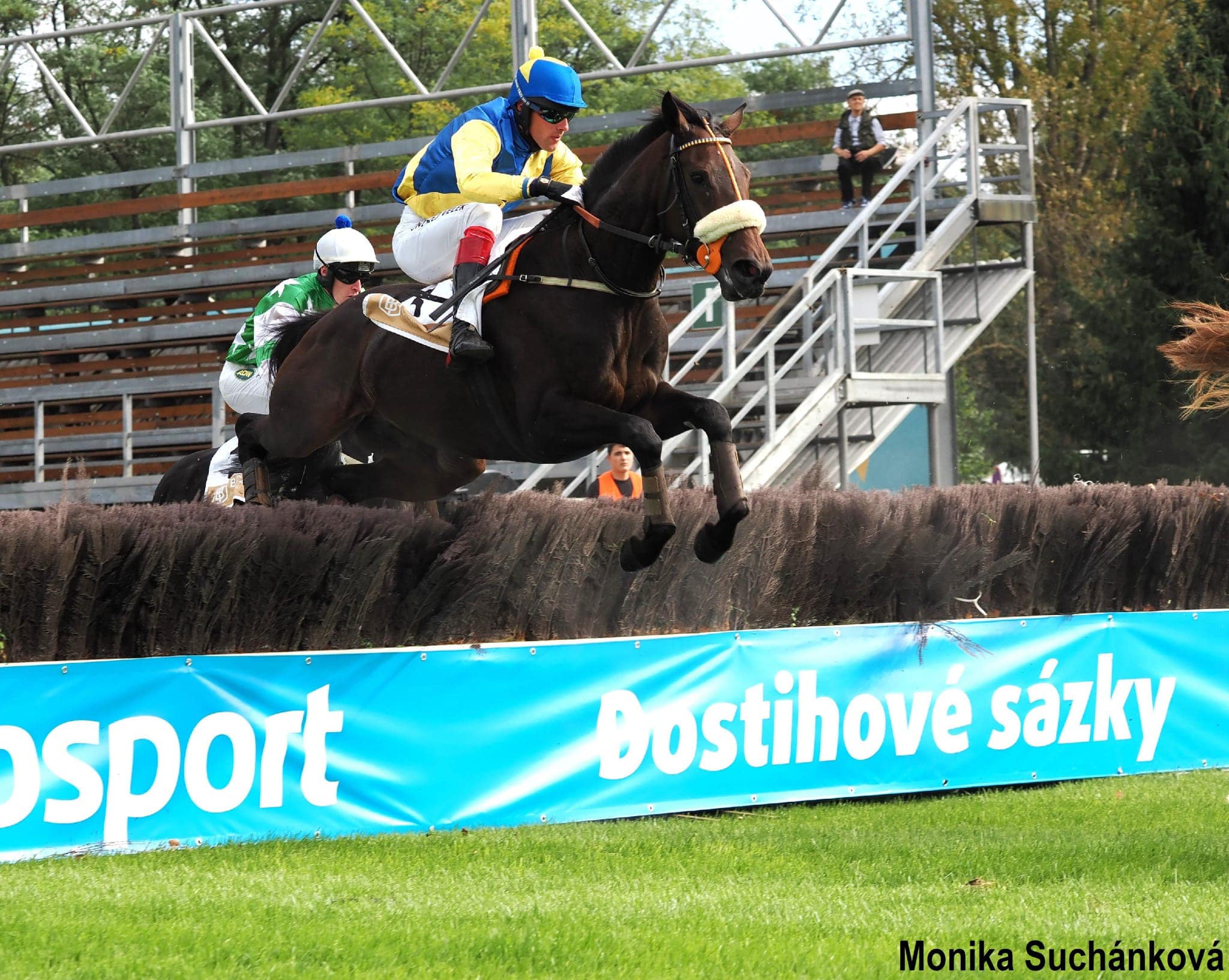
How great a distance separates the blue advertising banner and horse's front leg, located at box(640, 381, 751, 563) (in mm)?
506

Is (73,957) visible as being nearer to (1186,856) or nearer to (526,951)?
(526,951)

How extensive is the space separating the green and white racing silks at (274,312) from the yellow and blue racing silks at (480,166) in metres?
1.18

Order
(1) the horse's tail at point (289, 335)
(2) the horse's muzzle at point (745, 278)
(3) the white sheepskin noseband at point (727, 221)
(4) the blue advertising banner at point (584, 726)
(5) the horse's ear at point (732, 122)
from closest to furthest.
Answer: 1. (4) the blue advertising banner at point (584, 726)
2. (2) the horse's muzzle at point (745, 278)
3. (3) the white sheepskin noseband at point (727, 221)
4. (5) the horse's ear at point (732, 122)
5. (1) the horse's tail at point (289, 335)

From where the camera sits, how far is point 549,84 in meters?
6.91

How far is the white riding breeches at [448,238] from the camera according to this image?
7133mm

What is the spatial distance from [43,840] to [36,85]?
3031 cm

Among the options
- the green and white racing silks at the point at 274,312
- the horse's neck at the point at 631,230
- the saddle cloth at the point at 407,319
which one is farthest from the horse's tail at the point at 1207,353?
the green and white racing silks at the point at 274,312

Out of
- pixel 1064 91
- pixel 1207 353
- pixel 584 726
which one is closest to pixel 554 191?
pixel 584 726

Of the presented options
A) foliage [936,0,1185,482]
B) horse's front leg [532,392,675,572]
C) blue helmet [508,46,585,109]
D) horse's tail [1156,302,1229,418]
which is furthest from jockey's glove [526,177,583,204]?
foliage [936,0,1185,482]

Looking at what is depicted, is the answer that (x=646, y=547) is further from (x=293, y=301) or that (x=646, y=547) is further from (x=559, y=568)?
(x=293, y=301)

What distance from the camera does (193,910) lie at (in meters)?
4.65

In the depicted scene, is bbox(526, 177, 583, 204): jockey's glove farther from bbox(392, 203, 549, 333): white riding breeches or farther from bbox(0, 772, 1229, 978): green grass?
bbox(0, 772, 1229, 978): green grass

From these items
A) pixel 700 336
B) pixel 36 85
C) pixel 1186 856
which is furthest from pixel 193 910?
pixel 36 85

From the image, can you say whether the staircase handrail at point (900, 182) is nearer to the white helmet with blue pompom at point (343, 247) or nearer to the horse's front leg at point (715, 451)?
the white helmet with blue pompom at point (343, 247)
